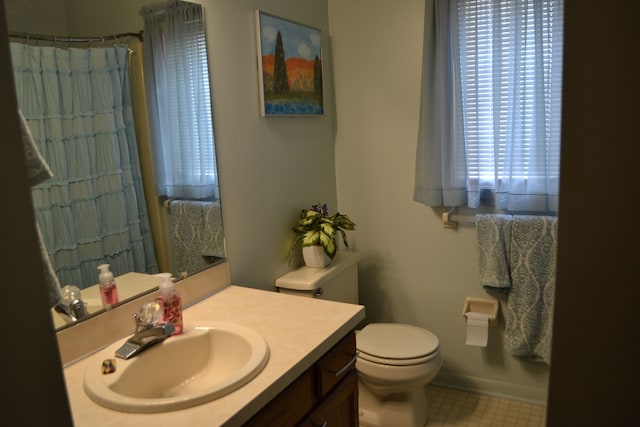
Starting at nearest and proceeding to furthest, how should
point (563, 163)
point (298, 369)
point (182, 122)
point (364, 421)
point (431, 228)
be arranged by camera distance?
1. point (563, 163)
2. point (298, 369)
3. point (182, 122)
4. point (364, 421)
5. point (431, 228)

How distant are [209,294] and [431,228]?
1.30m

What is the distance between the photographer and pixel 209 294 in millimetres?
1859

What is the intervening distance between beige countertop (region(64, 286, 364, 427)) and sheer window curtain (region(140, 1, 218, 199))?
1.44 feet

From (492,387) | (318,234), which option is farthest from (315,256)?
(492,387)

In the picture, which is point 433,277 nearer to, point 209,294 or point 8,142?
point 209,294

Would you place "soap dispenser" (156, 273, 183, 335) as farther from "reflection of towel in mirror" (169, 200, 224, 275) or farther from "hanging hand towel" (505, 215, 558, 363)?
"hanging hand towel" (505, 215, 558, 363)

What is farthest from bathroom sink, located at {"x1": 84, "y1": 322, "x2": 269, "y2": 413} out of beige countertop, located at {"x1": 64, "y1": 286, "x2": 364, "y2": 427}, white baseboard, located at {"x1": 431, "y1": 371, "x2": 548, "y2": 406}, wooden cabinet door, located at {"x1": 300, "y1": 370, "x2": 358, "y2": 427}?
white baseboard, located at {"x1": 431, "y1": 371, "x2": 548, "y2": 406}

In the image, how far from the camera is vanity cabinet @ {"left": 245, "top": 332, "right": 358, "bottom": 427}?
126 cm

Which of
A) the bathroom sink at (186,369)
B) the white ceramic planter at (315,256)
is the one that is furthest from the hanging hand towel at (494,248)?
the bathroom sink at (186,369)

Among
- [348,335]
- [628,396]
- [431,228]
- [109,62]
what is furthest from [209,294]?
[628,396]

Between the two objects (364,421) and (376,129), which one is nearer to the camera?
(364,421)

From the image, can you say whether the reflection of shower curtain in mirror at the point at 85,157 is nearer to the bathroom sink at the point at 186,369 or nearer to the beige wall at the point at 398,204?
the bathroom sink at the point at 186,369

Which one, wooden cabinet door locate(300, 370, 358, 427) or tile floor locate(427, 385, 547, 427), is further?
tile floor locate(427, 385, 547, 427)

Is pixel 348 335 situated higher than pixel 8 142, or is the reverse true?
pixel 8 142
